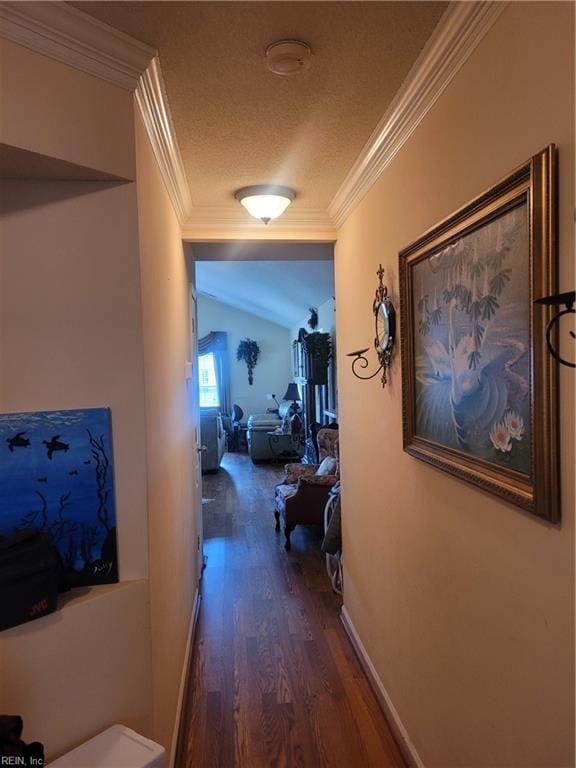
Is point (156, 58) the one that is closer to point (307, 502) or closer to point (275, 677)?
point (275, 677)

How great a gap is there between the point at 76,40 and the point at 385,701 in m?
2.60

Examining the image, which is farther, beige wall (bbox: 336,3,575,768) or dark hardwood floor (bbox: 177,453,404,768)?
dark hardwood floor (bbox: 177,453,404,768)

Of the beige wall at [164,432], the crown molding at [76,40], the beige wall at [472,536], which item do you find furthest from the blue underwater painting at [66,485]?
the beige wall at [472,536]

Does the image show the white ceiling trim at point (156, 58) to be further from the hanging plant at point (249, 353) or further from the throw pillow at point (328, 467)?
the hanging plant at point (249, 353)

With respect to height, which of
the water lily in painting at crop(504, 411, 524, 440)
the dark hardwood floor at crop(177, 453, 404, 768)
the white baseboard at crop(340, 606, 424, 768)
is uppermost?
the water lily in painting at crop(504, 411, 524, 440)

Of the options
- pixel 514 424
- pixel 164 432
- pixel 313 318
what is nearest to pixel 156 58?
pixel 164 432

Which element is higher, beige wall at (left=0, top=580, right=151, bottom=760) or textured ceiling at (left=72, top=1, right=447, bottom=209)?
textured ceiling at (left=72, top=1, right=447, bottom=209)

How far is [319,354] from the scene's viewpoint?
5691 mm

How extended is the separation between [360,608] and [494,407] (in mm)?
1784

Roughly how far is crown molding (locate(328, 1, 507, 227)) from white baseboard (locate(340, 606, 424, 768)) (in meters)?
2.22

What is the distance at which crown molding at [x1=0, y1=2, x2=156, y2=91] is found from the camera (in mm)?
1083

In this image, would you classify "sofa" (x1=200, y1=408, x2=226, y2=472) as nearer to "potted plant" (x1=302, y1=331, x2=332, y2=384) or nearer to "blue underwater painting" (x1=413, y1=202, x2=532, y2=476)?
"potted plant" (x1=302, y1=331, x2=332, y2=384)

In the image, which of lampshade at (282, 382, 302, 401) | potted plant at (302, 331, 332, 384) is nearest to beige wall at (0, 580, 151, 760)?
potted plant at (302, 331, 332, 384)

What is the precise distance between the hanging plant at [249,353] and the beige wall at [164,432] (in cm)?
Result: 726
